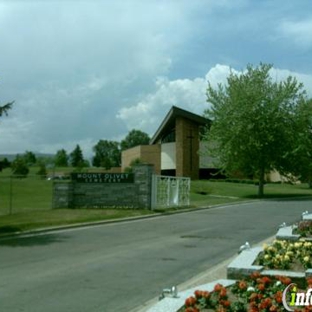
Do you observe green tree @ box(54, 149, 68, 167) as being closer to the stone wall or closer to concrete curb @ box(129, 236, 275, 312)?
the stone wall

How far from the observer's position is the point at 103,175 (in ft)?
93.9

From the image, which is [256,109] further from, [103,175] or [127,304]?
[127,304]

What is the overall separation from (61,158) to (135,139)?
97.5ft

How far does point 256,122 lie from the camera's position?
44500 millimetres

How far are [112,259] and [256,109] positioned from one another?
3440 centimetres

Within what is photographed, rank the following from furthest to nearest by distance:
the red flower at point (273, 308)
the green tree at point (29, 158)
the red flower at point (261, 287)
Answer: the green tree at point (29, 158) < the red flower at point (261, 287) < the red flower at point (273, 308)

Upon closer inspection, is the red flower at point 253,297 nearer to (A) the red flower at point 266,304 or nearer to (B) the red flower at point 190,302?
(A) the red flower at point 266,304

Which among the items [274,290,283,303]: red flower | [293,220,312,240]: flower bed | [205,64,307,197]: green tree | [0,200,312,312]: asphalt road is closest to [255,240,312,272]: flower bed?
[0,200,312,312]: asphalt road

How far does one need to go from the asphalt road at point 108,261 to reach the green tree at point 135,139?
129922mm

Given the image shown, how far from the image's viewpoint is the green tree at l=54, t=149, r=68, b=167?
122750 millimetres

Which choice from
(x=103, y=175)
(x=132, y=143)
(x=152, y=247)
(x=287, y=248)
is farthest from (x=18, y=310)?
(x=132, y=143)

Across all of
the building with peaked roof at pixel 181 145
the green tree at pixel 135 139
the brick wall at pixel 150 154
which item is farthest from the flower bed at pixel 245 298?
the green tree at pixel 135 139

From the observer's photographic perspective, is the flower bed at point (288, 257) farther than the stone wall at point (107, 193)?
No

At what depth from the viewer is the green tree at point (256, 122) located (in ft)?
146
